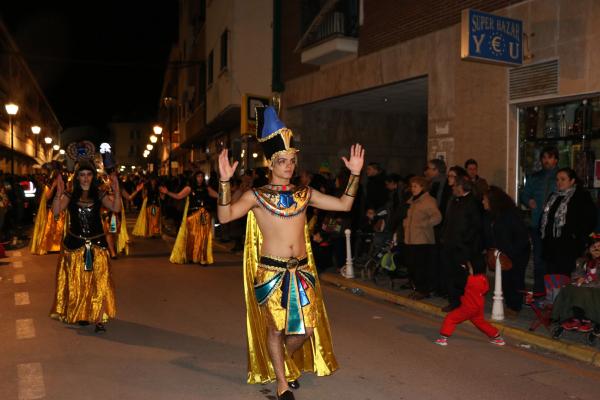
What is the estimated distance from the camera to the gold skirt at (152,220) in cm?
1875

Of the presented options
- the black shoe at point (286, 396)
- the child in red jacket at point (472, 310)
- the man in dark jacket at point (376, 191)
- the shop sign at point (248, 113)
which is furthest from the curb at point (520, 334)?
the shop sign at point (248, 113)

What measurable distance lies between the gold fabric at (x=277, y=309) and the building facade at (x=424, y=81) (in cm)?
658

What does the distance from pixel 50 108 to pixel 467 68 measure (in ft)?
258

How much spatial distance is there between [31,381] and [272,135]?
3.00m

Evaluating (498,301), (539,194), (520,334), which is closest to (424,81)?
(539,194)

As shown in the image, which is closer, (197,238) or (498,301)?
(498,301)

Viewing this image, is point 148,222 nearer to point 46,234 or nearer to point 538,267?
point 46,234

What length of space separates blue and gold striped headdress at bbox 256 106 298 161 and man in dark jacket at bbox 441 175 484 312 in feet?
12.6

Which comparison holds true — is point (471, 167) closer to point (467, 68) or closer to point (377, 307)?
point (467, 68)

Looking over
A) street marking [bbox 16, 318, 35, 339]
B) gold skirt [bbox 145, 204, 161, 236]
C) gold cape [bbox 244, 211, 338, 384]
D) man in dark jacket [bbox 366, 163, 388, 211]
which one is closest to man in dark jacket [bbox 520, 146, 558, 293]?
man in dark jacket [bbox 366, 163, 388, 211]

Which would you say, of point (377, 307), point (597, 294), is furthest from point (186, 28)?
point (597, 294)

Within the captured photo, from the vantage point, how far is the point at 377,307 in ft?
29.3

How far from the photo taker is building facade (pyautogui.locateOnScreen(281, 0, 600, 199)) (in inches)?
391

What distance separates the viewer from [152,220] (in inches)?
738
